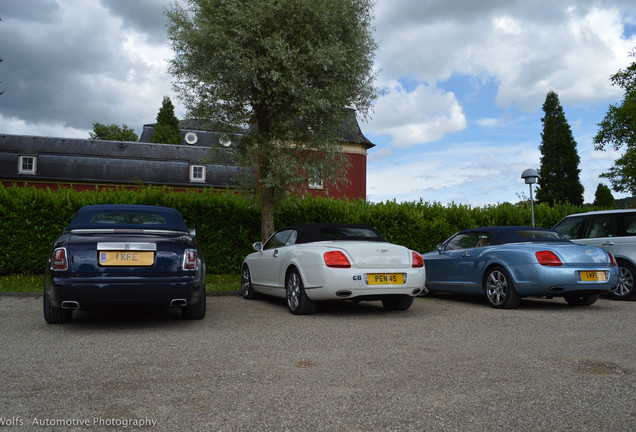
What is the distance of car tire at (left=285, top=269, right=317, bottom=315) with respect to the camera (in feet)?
24.9

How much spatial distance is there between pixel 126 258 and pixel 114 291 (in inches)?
15.6

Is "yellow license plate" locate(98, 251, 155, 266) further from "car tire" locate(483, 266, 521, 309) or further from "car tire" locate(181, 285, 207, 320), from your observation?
"car tire" locate(483, 266, 521, 309)

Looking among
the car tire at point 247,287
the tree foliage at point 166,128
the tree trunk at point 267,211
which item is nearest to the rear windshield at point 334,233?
the car tire at point 247,287

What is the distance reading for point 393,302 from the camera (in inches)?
337

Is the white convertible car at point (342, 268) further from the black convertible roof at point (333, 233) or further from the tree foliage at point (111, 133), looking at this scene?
the tree foliage at point (111, 133)

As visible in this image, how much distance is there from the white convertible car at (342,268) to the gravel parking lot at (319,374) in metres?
0.43

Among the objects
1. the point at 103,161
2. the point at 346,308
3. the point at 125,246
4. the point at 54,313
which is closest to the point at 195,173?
the point at 103,161

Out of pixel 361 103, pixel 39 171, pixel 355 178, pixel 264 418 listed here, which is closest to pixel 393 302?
pixel 264 418

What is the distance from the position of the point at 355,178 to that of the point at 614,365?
1361 inches

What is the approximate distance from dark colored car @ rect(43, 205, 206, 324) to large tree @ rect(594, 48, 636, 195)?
3346 cm

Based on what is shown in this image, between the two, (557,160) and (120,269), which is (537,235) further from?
(557,160)

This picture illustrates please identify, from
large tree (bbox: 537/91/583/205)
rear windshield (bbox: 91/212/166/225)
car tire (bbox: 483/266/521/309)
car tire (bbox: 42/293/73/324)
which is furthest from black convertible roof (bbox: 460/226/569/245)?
large tree (bbox: 537/91/583/205)

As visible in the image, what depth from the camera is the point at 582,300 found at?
9.12 m

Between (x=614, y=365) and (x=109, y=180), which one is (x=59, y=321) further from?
(x=109, y=180)
